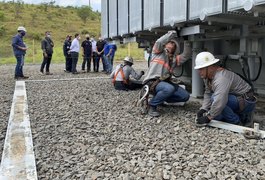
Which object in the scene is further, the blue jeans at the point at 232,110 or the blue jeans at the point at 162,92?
the blue jeans at the point at 162,92

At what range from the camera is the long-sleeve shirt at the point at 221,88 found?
522cm

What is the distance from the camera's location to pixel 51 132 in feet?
17.8

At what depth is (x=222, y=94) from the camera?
5199 mm

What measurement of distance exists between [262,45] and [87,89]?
200 inches

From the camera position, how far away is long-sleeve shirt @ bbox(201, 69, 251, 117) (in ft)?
17.1

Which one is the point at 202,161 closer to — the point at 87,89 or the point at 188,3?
the point at 188,3

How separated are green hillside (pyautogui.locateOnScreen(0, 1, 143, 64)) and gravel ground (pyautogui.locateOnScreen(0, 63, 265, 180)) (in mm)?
27858

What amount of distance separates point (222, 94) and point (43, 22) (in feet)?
176

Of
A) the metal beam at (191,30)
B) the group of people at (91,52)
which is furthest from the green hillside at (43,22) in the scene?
the metal beam at (191,30)

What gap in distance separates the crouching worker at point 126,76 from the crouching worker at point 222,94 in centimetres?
390

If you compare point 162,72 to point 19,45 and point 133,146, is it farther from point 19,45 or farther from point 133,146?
point 19,45

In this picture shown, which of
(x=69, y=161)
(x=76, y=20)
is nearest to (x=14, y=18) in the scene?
(x=76, y=20)

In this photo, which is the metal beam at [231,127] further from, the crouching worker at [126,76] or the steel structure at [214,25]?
the crouching worker at [126,76]

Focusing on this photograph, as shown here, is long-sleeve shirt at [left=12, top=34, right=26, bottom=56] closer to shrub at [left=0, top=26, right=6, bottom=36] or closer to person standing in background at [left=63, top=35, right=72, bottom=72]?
person standing in background at [left=63, top=35, right=72, bottom=72]
